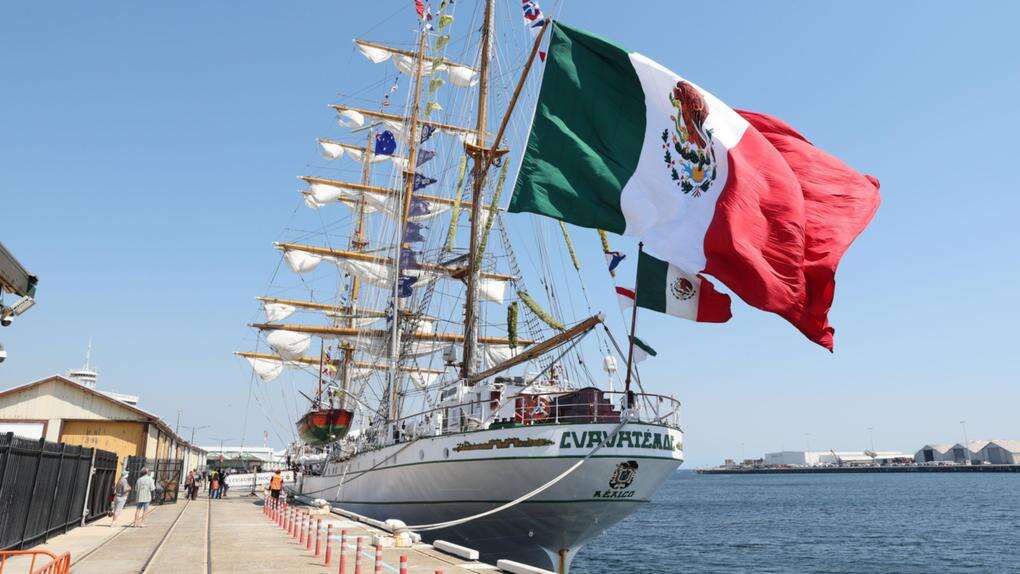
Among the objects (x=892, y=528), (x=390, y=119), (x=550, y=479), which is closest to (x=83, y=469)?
(x=550, y=479)

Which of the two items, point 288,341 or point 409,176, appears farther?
point 288,341

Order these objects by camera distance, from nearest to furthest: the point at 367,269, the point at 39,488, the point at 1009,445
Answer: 1. the point at 39,488
2. the point at 367,269
3. the point at 1009,445

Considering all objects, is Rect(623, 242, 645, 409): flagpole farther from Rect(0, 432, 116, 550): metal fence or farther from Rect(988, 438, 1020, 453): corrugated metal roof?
Rect(988, 438, 1020, 453): corrugated metal roof

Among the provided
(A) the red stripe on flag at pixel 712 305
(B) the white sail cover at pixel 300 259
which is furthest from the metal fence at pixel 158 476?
(A) the red stripe on flag at pixel 712 305

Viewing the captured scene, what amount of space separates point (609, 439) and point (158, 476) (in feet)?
77.3

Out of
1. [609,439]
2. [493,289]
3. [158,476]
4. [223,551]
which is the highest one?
[493,289]

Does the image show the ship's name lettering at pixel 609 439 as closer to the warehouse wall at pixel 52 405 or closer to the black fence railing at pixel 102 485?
the black fence railing at pixel 102 485

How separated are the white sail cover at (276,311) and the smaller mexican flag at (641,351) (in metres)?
39.0

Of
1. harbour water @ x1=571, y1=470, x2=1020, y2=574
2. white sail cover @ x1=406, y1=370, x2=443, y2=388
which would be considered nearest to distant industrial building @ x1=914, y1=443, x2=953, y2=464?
harbour water @ x1=571, y1=470, x2=1020, y2=574

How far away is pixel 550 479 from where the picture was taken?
56.6 ft

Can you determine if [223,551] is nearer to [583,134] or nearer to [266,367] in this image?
[583,134]

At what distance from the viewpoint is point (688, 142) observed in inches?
538

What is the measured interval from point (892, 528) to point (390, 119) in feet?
152

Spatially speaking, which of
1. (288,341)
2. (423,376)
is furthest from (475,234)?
(423,376)
